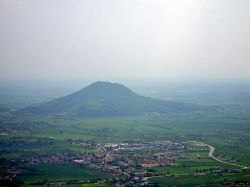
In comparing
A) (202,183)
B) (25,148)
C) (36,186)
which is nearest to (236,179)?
(202,183)

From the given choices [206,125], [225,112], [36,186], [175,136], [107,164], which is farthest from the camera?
[225,112]

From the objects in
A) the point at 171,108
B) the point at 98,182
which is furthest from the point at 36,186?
the point at 171,108

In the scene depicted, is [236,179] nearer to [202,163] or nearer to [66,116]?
[202,163]

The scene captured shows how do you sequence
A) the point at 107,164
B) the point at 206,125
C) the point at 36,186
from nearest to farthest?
the point at 36,186, the point at 107,164, the point at 206,125

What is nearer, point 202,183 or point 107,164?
point 202,183

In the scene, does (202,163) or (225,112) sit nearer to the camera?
(202,163)

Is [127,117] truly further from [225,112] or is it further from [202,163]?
[202,163]
